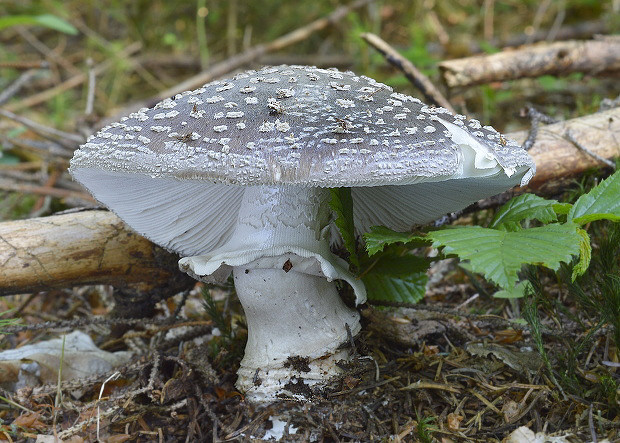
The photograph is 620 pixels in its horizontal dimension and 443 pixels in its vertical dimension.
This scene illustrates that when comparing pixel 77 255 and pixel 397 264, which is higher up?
pixel 397 264

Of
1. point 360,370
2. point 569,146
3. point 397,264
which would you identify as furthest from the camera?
point 569,146

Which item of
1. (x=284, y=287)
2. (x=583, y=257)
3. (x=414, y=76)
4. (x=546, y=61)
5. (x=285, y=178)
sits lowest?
(x=284, y=287)

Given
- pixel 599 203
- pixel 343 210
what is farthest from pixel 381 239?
pixel 599 203

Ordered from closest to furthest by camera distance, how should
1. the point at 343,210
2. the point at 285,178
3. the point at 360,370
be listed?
1. the point at 285,178
2. the point at 343,210
3. the point at 360,370

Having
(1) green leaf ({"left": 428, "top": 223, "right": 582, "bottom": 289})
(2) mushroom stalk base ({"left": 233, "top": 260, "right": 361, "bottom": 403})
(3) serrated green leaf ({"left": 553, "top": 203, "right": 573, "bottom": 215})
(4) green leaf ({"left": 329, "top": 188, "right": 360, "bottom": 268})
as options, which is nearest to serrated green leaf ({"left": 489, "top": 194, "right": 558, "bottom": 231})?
(3) serrated green leaf ({"left": 553, "top": 203, "right": 573, "bottom": 215})

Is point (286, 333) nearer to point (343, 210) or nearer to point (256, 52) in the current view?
point (343, 210)

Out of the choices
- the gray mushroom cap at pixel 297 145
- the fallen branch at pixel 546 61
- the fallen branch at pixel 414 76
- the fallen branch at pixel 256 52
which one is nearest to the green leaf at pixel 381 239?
the gray mushroom cap at pixel 297 145

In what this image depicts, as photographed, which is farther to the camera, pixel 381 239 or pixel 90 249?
pixel 90 249
